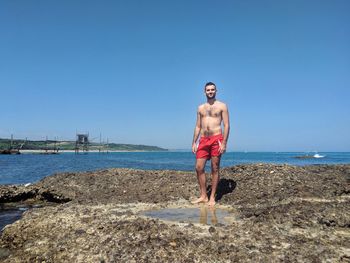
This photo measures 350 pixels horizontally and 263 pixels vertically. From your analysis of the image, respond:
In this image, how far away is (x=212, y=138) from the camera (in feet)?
23.9

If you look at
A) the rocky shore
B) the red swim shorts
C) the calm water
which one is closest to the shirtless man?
the red swim shorts

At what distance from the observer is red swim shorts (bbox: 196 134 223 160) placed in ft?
23.7

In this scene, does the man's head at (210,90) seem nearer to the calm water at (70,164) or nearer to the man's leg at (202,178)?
the man's leg at (202,178)

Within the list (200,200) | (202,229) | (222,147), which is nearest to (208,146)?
(222,147)

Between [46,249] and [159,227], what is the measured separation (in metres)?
1.67

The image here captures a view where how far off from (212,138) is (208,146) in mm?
209

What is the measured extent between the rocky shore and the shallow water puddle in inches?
8.4

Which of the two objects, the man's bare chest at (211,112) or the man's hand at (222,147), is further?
the man's bare chest at (211,112)

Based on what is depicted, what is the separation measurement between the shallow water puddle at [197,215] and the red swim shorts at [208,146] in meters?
1.19

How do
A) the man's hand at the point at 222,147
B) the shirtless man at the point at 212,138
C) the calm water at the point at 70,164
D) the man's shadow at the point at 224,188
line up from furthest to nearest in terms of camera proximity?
the calm water at the point at 70,164
the man's shadow at the point at 224,188
the shirtless man at the point at 212,138
the man's hand at the point at 222,147

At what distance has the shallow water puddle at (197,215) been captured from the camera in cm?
548

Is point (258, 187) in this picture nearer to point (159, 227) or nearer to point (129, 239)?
point (159, 227)

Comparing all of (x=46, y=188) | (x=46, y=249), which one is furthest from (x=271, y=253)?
(x=46, y=188)

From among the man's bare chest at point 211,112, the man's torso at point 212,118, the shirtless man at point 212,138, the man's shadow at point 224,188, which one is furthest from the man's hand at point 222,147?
the man's shadow at point 224,188
